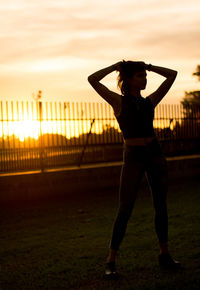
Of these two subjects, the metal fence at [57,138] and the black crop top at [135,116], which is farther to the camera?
the metal fence at [57,138]

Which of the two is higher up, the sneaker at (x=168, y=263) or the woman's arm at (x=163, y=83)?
the woman's arm at (x=163, y=83)

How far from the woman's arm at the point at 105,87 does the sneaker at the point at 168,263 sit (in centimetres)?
143

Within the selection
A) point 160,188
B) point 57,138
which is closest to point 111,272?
point 160,188

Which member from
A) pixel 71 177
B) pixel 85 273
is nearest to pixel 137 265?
pixel 85 273

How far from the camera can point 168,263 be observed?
448cm

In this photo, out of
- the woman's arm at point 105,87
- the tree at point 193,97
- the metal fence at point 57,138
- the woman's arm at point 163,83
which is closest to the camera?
the woman's arm at point 105,87

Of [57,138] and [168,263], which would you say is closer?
[168,263]

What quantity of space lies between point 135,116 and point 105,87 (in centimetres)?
37

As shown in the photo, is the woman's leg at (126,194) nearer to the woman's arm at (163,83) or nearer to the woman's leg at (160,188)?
the woman's leg at (160,188)

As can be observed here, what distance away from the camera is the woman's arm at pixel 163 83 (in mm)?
4348

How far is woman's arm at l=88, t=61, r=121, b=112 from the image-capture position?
424cm

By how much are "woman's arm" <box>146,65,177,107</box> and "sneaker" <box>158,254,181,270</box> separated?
1.40 meters

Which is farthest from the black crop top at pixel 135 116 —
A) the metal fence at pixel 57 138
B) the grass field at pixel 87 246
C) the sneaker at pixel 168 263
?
the metal fence at pixel 57 138

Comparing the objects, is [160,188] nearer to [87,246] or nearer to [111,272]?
[111,272]
